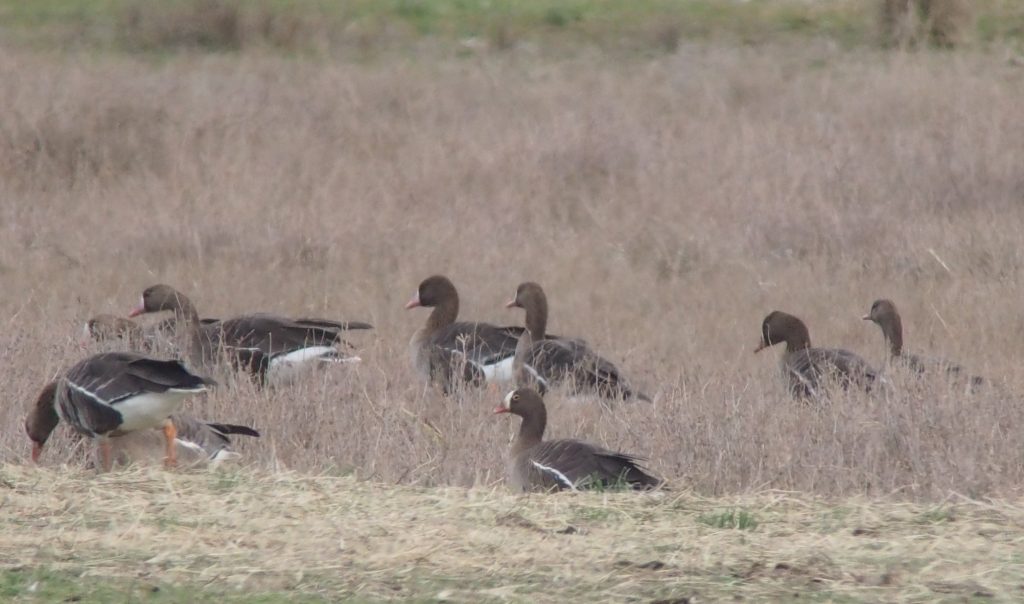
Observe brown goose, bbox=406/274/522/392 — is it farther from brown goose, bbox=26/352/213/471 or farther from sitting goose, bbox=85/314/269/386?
brown goose, bbox=26/352/213/471

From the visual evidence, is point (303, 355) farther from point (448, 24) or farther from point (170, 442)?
point (448, 24)

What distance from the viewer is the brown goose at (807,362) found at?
10320 millimetres

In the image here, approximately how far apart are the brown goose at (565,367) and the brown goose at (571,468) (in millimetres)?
2103

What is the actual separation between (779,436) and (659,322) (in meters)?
5.19

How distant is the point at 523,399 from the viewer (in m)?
9.09

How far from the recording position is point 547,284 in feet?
49.2

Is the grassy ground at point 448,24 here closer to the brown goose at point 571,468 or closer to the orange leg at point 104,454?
the orange leg at point 104,454

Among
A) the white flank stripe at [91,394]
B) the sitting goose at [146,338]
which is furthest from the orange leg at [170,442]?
the sitting goose at [146,338]

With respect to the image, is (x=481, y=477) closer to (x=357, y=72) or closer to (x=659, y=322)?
(x=659, y=322)

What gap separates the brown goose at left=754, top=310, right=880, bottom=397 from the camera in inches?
406

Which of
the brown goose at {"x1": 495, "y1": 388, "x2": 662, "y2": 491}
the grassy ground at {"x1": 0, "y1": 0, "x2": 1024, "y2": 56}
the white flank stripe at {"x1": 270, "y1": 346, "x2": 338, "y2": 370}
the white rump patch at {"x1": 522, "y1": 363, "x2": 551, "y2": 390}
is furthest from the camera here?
the grassy ground at {"x1": 0, "y1": 0, "x2": 1024, "y2": 56}

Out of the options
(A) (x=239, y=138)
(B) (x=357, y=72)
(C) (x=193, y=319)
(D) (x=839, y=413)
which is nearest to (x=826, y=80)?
(B) (x=357, y=72)

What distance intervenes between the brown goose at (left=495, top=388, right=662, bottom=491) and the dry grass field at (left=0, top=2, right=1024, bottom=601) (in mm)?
302

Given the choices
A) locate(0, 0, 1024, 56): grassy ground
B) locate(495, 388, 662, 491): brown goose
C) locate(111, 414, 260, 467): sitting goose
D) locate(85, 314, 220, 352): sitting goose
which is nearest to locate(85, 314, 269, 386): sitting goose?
locate(85, 314, 220, 352): sitting goose
